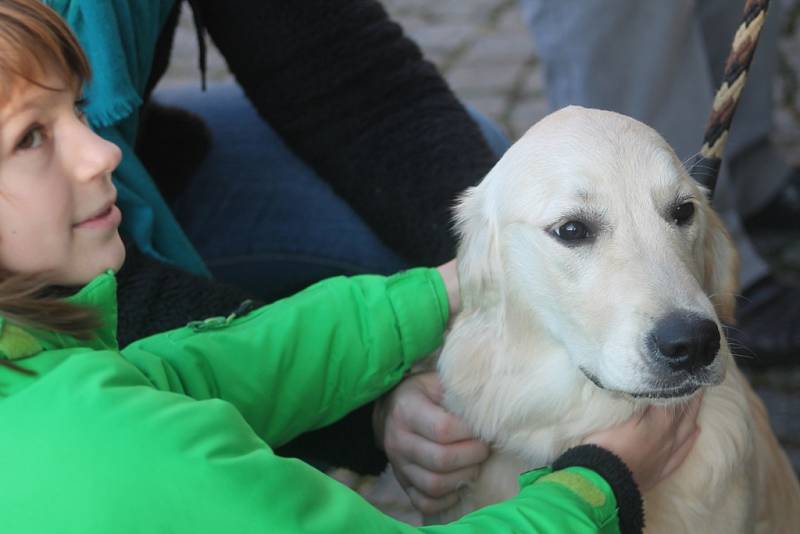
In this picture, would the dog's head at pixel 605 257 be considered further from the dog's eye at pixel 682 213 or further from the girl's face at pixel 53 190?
the girl's face at pixel 53 190

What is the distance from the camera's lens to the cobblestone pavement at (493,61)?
4.73 meters

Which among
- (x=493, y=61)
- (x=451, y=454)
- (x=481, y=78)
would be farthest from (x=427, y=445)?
(x=493, y=61)

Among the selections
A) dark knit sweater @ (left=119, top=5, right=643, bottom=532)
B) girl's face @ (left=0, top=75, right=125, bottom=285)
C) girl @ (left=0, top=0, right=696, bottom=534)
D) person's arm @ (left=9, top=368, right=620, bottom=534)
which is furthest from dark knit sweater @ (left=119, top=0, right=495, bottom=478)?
person's arm @ (left=9, top=368, right=620, bottom=534)

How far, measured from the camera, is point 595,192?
180 centimetres

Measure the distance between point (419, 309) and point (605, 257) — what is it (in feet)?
1.28

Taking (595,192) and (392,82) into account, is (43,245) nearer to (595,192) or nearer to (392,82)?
(595,192)

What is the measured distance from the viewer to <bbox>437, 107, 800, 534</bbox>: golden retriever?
5.58 ft

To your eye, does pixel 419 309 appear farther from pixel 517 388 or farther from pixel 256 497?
pixel 256 497

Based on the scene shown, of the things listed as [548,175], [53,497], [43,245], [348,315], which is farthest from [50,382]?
[548,175]

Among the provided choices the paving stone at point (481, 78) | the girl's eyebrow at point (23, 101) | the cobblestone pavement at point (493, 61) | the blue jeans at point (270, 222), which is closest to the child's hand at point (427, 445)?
the blue jeans at point (270, 222)

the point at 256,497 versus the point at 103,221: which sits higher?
the point at 103,221

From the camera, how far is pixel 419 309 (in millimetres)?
2018

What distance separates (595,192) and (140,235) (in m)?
0.92

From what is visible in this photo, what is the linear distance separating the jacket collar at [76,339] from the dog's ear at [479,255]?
680 mm
